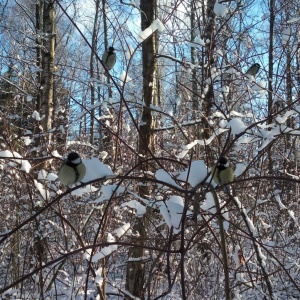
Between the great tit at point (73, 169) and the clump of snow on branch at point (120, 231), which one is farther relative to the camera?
the clump of snow on branch at point (120, 231)

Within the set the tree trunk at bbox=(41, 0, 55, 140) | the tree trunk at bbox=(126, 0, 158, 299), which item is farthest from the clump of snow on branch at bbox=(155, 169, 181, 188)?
the tree trunk at bbox=(41, 0, 55, 140)

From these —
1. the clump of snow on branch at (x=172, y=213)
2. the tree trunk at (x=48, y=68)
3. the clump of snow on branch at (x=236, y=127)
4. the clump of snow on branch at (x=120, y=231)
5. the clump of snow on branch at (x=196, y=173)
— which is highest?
the tree trunk at (x=48, y=68)

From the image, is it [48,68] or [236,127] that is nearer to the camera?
[236,127]

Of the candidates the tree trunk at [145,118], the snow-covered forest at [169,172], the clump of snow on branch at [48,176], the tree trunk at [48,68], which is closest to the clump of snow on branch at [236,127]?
the snow-covered forest at [169,172]

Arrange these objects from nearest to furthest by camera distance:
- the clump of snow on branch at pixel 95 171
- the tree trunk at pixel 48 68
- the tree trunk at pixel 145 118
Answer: the clump of snow on branch at pixel 95 171 → the tree trunk at pixel 145 118 → the tree trunk at pixel 48 68

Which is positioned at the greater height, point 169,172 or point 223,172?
point 169,172

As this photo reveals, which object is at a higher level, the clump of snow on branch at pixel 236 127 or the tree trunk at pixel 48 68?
the tree trunk at pixel 48 68

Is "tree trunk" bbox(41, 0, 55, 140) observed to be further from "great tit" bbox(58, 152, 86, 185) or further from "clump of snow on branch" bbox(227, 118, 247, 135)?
"clump of snow on branch" bbox(227, 118, 247, 135)

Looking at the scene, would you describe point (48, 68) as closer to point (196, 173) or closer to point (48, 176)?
point (48, 176)

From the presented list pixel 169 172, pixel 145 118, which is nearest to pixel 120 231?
pixel 169 172

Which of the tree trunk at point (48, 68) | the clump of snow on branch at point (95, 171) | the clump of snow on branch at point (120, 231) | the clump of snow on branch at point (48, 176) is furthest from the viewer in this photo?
the tree trunk at point (48, 68)

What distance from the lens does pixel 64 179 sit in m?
0.85

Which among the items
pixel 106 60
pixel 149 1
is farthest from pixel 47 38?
pixel 106 60

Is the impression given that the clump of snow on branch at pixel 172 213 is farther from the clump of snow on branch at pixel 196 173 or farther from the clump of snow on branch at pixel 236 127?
the clump of snow on branch at pixel 236 127
